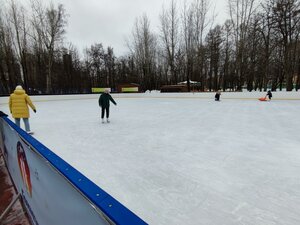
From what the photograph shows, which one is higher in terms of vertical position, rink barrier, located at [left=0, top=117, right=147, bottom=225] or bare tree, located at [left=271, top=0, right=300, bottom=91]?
bare tree, located at [left=271, top=0, right=300, bottom=91]

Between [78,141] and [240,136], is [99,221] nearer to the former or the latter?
[78,141]

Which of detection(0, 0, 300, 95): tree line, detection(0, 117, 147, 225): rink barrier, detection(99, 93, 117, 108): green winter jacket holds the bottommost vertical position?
detection(0, 117, 147, 225): rink barrier

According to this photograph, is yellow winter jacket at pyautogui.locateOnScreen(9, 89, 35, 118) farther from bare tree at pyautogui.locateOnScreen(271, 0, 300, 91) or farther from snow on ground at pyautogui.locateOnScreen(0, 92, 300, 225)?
bare tree at pyautogui.locateOnScreen(271, 0, 300, 91)

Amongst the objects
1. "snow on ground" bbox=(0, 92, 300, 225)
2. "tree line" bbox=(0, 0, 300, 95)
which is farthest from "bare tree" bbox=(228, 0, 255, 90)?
"snow on ground" bbox=(0, 92, 300, 225)

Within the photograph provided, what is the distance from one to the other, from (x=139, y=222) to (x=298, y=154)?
436cm

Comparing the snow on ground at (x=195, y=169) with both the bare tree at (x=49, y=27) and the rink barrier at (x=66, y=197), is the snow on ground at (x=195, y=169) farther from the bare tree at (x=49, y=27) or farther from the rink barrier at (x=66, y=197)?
the bare tree at (x=49, y=27)

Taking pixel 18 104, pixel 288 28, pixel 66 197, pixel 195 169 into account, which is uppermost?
pixel 288 28

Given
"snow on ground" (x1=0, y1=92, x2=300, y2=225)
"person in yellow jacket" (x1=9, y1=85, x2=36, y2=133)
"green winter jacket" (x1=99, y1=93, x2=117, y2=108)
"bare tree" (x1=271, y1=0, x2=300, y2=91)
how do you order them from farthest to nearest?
"bare tree" (x1=271, y1=0, x2=300, y2=91), "green winter jacket" (x1=99, y1=93, x2=117, y2=108), "person in yellow jacket" (x1=9, y1=85, x2=36, y2=133), "snow on ground" (x1=0, y1=92, x2=300, y2=225)

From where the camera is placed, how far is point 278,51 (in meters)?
23.8

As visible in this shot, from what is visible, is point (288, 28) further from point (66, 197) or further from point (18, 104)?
point (66, 197)

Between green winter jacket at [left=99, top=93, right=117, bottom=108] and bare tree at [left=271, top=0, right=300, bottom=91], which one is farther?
bare tree at [left=271, top=0, right=300, bottom=91]

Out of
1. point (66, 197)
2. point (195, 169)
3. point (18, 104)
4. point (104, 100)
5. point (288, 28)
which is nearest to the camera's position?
point (66, 197)

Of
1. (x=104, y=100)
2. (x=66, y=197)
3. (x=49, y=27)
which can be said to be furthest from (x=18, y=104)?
(x=49, y=27)

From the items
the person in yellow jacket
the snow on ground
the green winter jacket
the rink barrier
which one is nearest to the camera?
the rink barrier
